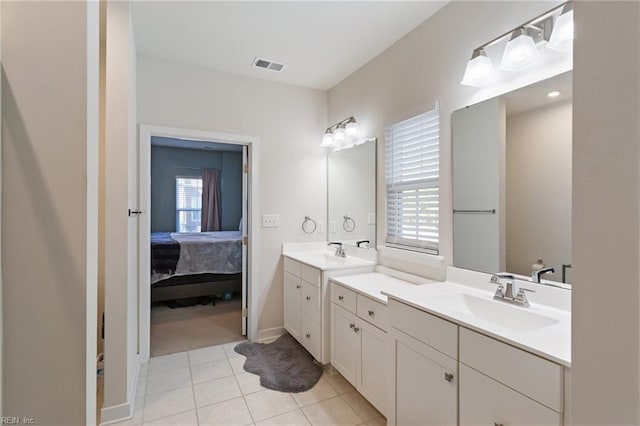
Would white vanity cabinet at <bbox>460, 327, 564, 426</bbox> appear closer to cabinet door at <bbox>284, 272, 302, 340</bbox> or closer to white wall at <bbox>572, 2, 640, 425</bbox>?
white wall at <bbox>572, 2, 640, 425</bbox>

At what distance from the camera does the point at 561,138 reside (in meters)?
1.44

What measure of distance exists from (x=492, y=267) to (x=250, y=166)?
7.51 ft

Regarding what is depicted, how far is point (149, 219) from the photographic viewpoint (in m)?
2.73

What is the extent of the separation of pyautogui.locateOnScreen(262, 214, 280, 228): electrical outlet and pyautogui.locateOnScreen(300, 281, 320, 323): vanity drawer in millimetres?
744

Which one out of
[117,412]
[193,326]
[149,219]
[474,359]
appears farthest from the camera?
[193,326]

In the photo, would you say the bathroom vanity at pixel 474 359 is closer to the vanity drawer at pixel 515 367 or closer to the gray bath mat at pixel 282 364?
the vanity drawer at pixel 515 367

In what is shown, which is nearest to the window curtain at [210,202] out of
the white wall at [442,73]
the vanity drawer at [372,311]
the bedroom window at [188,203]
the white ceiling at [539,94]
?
the bedroom window at [188,203]

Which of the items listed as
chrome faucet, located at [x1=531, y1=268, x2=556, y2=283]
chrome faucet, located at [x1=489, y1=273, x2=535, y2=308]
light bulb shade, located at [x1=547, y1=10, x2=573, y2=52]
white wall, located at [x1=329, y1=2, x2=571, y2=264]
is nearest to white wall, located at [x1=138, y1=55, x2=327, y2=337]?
white wall, located at [x1=329, y1=2, x2=571, y2=264]

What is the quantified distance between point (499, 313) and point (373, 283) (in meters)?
Answer: 0.87

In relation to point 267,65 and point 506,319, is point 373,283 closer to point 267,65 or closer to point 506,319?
point 506,319

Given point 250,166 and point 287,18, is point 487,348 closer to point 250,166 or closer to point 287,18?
point 287,18

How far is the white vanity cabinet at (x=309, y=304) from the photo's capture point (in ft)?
7.89

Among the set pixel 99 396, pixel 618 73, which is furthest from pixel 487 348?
pixel 99 396

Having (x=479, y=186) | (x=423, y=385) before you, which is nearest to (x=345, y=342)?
(x=423, y=385)
